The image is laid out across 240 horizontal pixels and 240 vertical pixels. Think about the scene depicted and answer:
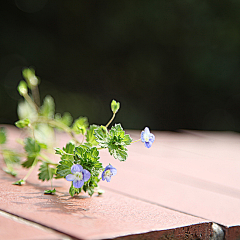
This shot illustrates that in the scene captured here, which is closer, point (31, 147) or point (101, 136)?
point (101, 136)

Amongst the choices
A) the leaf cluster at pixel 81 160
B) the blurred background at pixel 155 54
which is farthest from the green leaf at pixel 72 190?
the blurred background at pixel 155 54

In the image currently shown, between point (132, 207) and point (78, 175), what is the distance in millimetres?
119

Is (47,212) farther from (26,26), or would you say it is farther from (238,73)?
(238,73)

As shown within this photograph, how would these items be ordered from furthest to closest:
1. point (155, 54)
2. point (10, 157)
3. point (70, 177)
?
1. point (155, 54)
2. point (10, 157)
3. point (70, 177)

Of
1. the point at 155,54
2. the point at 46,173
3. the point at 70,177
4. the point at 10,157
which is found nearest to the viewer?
the point at 70,177

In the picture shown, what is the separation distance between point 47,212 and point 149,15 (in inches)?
237

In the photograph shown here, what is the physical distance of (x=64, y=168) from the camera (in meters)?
0.63

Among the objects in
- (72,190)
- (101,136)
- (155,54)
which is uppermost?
(155,54)

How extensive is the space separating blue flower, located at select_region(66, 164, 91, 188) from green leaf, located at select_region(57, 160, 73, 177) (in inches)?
1.2

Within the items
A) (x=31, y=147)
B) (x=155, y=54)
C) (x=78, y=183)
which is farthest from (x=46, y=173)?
(x=155, y=54)

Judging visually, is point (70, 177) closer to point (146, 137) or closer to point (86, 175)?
point (86, 175)

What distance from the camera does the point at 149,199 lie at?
73 centimetres

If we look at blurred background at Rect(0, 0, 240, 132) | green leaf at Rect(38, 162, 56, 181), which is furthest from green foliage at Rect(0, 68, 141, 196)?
blurred background at Rect(0, 0, 240, 132)

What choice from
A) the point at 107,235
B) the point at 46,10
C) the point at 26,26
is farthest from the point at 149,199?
the point at 46,10
